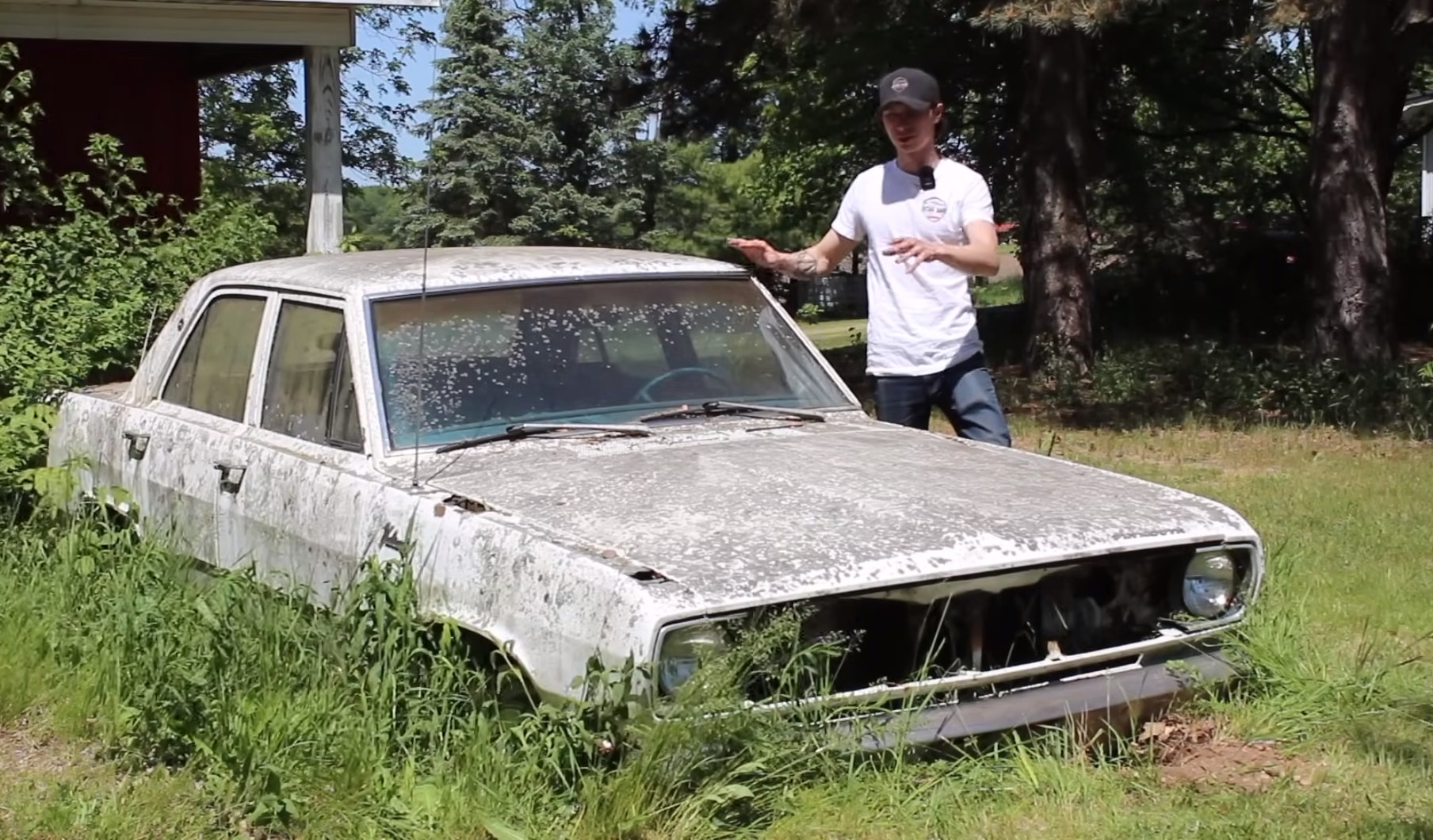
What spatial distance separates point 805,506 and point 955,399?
1787 millimetres

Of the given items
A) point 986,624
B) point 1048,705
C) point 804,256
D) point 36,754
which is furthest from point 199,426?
point 1048,705

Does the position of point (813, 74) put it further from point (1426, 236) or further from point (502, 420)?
point (502, 420)

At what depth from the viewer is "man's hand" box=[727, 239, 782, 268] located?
17.6 ft

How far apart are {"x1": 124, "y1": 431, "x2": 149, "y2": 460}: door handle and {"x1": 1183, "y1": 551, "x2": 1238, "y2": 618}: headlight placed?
131 inches

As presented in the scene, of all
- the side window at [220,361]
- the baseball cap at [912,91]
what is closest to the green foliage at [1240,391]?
the baseball cap at [912,91]

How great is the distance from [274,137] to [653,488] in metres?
20.5

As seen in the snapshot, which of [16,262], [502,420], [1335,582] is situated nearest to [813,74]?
[16,262]

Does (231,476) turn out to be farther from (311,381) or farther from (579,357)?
(579,357)

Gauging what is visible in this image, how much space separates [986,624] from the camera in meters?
3.91

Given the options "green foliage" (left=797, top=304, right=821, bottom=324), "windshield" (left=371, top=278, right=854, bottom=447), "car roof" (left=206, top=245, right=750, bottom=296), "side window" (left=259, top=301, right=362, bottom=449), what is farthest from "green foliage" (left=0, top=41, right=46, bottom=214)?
"green foliage" (left=797, top=304, right=821, bottom=324)

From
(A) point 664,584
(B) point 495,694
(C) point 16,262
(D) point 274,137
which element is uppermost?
(D) point 274,137

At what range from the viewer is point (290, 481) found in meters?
4.55

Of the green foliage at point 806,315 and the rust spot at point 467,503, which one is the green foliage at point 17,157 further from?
the green foliage at point 806,315

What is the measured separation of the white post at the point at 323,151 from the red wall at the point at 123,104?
119 centimetres
